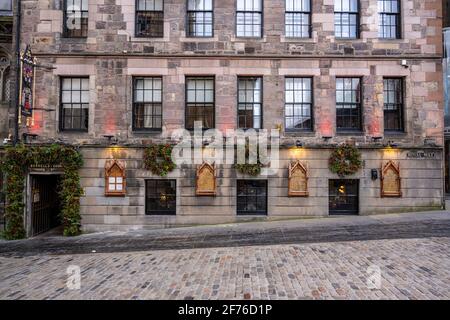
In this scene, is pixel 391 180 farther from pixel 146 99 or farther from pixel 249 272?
pixel 146 99

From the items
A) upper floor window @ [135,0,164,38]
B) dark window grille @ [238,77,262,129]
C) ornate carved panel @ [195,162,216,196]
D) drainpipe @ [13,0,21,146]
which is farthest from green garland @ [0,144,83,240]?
dark window grille @ [238,77,262,129]

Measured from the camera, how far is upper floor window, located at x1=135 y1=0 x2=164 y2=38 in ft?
40.6

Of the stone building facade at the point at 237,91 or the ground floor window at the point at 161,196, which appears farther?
the ground floor window at the point at 161,196

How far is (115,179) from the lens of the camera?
38.9 ft

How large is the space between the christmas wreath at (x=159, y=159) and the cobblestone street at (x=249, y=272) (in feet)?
13.5

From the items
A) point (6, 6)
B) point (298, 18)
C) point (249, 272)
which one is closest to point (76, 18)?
point (6, 6)

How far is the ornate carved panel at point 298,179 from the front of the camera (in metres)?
11.9

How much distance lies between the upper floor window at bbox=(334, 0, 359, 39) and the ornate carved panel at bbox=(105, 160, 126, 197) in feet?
34.9

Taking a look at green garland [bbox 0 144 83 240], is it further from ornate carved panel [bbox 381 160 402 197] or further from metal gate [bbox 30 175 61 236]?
ornate carved panel [bbox 381 160 402 197]

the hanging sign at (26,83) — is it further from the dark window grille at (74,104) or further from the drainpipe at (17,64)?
the dark window grille at (74,104)

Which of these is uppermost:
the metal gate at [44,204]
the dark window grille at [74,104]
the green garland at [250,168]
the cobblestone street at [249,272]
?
the dark window grille at [74,104]

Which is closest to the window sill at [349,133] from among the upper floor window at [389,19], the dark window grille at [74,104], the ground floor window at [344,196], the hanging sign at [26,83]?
the ground floor window at [344,196]

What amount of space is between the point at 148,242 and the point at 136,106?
573 centimetres

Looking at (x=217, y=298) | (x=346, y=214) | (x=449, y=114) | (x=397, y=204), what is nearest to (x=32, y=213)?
(x=217, y=298)
